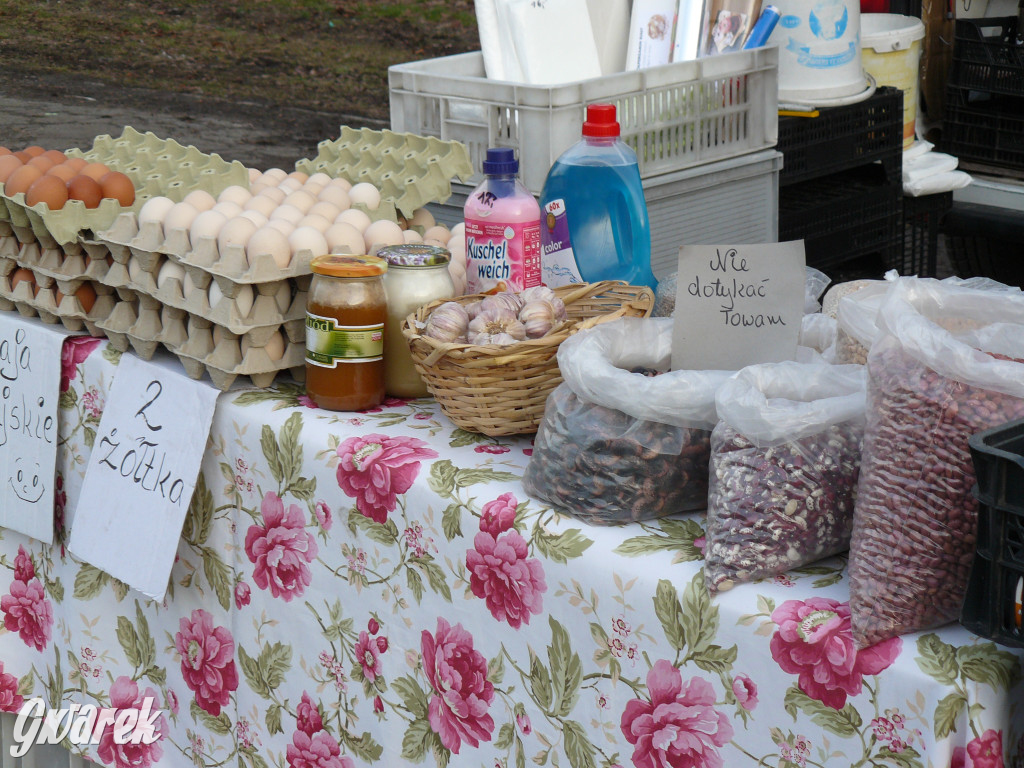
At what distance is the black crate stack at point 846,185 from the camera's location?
213cm

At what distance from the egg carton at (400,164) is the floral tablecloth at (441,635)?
0.38 meters

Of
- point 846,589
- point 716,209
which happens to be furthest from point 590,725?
point 716,209

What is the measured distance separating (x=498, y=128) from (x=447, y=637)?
0.83m

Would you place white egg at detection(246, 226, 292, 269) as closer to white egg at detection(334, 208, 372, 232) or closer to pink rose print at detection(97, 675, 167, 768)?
white egg at detection(334, 208, 372, 232)

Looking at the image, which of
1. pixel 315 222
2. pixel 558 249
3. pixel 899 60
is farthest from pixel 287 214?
pixel 899 60

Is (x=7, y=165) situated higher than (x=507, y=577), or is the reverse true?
(x=7, y=165)

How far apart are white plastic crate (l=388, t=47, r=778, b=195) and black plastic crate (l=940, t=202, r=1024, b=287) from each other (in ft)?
2.96

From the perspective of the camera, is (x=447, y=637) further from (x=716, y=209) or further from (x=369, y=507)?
(x=716, y=209)

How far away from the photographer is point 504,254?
1.27m

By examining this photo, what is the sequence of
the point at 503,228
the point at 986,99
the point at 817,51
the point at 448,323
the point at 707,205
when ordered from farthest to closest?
1. the point at 986,99
2. the point at 817,51
3. the point at 707,205
4. the point at 503,228
5. the point at 448,323

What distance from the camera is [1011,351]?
80 cm

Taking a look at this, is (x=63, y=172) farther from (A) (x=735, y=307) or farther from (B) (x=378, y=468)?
(A) (x=735, y=307)

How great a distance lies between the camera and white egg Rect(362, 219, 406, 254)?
4.49 ft

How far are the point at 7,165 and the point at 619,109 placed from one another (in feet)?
2.98
